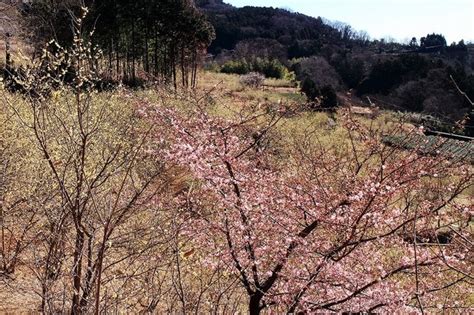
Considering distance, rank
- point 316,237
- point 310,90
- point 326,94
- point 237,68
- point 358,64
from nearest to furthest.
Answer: point 316,237 < point 326,94 < point 310,90 < point 237,68 < point 358,64

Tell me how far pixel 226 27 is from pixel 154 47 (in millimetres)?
54348

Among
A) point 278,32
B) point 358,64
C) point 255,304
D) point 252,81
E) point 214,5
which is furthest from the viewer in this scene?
point 214,5

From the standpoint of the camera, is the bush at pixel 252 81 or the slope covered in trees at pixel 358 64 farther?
the bush at pixel 252 81

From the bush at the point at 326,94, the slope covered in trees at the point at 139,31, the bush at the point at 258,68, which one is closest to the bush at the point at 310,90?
the bush at the point at 326,94

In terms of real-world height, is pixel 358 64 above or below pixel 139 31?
below

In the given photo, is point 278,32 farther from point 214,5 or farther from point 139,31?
point 139,31

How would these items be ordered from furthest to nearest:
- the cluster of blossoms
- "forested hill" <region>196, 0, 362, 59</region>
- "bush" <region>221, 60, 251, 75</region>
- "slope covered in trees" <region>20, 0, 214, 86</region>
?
"forested hill" <region>196, 0, 362, 59</region>, "bush" <region>221, 60, 251, 75</region>, "slope covered in trees" <region>20, 0, 214, 86</region>, the cluster of blossoms

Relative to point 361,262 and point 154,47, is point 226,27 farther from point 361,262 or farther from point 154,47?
point 361,262

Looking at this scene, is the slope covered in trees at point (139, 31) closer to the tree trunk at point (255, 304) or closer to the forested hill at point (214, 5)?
the tree trunk at point (255, 304)

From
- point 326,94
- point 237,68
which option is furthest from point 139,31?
point 237,68

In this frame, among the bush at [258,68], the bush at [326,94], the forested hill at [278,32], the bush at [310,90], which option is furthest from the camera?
the forested hill at [278,32]

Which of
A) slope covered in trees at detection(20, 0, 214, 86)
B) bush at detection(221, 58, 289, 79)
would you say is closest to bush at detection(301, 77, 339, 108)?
slope covered in trees at detection(20, 0, 214, 86)

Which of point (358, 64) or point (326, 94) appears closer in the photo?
point (326, 94)

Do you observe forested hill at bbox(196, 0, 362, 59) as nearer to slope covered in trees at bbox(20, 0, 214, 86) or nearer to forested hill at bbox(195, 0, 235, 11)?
forested hill at bbox(195, 0, 235, 11)
